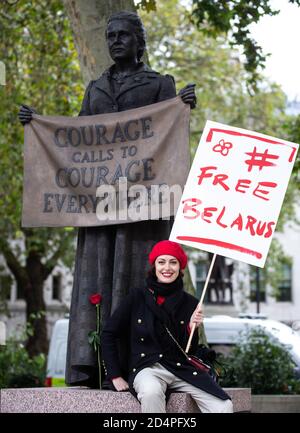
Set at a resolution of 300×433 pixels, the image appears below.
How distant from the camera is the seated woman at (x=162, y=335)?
6391 mm

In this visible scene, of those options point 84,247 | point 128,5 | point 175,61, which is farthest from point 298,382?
point 175,61

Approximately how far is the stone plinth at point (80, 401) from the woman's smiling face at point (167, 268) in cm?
75

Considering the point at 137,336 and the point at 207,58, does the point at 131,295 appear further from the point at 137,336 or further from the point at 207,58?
the point at 207,58

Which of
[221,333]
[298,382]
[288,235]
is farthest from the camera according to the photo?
[288,235]

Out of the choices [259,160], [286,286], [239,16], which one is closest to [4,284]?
[239,16]

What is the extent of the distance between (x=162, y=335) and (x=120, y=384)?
421 millimetres

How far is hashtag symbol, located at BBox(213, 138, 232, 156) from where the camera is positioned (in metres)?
6.92

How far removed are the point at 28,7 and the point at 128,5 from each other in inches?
300

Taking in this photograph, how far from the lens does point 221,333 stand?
1948 centimetres

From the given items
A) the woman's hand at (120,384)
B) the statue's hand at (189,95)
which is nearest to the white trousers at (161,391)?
the woman's hand at (120,384)

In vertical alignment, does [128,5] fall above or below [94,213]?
above

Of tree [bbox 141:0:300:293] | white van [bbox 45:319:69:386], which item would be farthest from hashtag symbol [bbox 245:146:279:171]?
tree [bbox 141:0:300:293]

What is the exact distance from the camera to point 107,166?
25.0 feet
